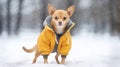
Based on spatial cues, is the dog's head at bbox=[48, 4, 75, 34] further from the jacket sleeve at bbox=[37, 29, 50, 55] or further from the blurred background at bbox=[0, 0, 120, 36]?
the blurred background at bbox=[0, 0, 120, 36]

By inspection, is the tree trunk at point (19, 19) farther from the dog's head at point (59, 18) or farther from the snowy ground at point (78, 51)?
the dog's head at point (59, 18)

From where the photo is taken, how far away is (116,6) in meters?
1.64

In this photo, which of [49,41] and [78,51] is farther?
[78,51]

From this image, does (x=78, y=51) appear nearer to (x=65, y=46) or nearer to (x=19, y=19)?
(x=65, y=46)

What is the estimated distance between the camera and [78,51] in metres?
1.45

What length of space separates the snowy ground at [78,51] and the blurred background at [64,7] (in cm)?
4

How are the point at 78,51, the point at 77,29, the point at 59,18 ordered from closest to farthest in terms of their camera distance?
1. the point at 59,18
2. the point at 78,51
3. the point at 77,29

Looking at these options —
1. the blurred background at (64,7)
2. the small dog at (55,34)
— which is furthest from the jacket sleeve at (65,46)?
the blurred background at (64,7)

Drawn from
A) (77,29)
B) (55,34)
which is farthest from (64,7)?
(55,34)

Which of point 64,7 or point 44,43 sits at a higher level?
point 64,7

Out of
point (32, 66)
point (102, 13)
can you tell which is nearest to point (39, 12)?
point (102, 13)

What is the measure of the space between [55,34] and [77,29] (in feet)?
1.09

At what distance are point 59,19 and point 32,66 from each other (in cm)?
18

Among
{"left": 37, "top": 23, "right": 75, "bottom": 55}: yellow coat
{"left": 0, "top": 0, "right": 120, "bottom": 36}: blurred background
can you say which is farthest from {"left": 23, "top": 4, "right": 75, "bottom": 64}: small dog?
{"left": 0, "top": 0, "right": 120, "bottom": 36}: blurred background
